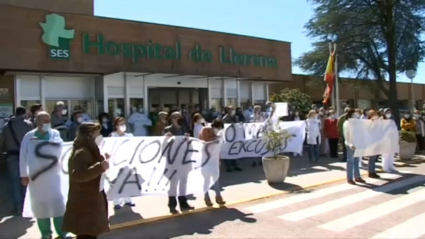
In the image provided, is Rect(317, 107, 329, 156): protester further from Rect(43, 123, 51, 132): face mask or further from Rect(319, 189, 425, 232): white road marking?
Rect(43, 123, 51, 132): face mask

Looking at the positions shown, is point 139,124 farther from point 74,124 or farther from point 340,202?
point 340,202

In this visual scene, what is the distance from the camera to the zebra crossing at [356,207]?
271 inches

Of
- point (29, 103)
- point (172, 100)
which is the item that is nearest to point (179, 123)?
point (29, 103)

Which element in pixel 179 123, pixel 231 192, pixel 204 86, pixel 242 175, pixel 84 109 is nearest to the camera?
pixel 179 123

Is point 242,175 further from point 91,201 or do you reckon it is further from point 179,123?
point 91,201

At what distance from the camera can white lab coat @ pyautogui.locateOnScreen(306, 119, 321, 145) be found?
15.0 m

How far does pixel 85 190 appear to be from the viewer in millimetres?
5094

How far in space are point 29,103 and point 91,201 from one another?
12.0 meters

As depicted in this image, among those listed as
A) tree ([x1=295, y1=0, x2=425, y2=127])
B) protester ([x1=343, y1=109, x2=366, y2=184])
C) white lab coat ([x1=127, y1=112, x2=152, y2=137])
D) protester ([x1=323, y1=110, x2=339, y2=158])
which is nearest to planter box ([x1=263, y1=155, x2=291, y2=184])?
protester ([x1=343, y1=109, x2=366, y2=184])

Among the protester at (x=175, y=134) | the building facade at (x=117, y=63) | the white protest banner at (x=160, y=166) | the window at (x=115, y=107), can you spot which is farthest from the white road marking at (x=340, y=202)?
the window at (x=115, y=107)

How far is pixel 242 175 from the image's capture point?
12445 mm

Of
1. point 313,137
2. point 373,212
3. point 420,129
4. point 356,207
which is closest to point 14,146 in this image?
point 356,207

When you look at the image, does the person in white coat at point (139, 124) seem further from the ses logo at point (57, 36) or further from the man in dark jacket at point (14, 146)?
the man in dark jacket at point (14, 146)

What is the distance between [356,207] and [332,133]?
8.02m
